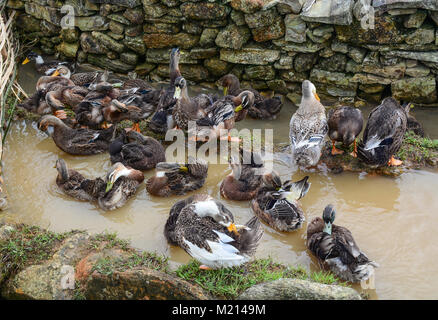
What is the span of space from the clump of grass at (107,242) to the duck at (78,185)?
2.93 ft

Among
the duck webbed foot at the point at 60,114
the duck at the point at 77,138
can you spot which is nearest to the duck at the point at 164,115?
the duck at the point at 77,138

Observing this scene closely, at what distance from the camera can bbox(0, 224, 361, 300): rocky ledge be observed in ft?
13.9

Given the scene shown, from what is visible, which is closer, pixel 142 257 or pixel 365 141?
pixel 142 257

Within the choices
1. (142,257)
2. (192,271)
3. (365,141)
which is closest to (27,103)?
(142,257)

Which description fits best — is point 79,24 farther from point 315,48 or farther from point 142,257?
point 142,257

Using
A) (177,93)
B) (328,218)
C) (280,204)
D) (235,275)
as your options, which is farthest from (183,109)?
(235,275)

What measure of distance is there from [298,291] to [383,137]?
333 centimetres

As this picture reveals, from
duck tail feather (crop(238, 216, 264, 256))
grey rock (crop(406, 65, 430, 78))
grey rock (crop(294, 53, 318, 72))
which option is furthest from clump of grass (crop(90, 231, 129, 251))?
grey rock (crop(406, 65, 430, 78))

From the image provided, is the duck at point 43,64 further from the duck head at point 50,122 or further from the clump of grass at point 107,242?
the clump of grass at point 107,242

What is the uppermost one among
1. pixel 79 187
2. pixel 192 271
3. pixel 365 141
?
pixel 365 141

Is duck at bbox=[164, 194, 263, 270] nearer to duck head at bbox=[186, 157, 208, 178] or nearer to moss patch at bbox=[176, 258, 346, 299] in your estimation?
moss patch at bbox=[176, 258, 346, 299]

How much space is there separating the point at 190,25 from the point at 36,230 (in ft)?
16.8

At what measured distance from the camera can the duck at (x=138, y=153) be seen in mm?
6754

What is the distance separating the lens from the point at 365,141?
6.54 metres
